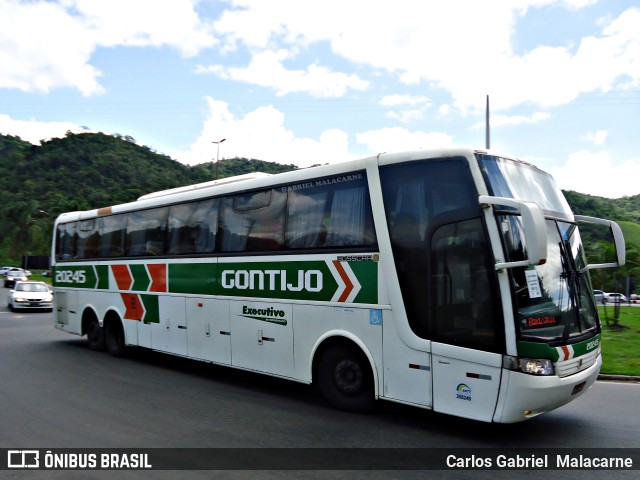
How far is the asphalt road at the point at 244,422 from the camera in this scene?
588cm

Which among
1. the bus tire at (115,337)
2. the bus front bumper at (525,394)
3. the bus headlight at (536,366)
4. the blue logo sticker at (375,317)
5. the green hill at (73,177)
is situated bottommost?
the bus tire at (115,337)

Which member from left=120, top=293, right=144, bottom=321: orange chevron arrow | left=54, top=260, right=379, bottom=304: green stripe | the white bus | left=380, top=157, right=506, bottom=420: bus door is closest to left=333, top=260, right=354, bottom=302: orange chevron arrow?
the white bus

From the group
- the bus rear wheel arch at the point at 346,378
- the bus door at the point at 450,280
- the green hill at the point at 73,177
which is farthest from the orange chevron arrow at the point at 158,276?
the green hill at the point at 73,177

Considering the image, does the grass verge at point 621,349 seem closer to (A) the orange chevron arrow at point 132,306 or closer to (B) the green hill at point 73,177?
(A) the orange chevron arrow at point 132,306

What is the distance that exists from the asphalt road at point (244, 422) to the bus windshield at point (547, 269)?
1385 mm

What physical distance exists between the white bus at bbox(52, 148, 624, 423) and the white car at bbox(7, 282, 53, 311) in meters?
18.1

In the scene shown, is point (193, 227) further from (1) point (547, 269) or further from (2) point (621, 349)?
(2) point (621, 349)

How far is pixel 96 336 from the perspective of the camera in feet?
42.9

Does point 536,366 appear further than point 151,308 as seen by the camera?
No

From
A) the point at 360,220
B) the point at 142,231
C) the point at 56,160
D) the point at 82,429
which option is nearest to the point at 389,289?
the point at 360,220

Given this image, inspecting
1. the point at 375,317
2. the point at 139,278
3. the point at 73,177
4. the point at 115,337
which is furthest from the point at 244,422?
the point at 73,177

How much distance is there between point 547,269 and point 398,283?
1.75m

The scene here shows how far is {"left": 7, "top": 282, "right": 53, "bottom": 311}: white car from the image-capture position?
81.1 ft

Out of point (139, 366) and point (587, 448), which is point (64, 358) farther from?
point (587, 448)
